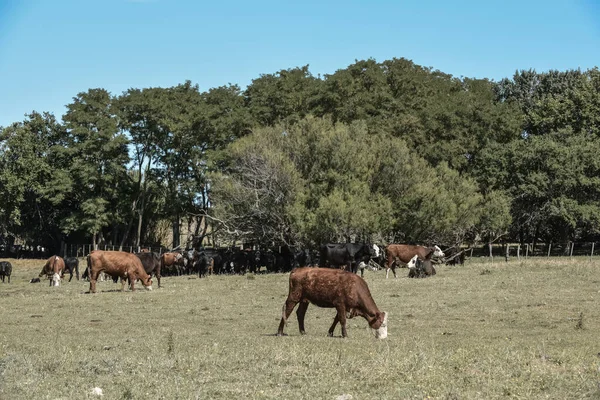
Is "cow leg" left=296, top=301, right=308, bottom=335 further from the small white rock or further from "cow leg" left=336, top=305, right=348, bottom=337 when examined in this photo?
the small white rock

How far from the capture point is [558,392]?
1072cm

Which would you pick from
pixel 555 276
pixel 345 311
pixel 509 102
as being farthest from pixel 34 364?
pixel 509 102

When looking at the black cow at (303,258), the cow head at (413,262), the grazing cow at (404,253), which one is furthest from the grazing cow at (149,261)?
the cow head at (413,262)

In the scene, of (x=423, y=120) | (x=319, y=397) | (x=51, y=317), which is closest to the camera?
(x=319, y=397)

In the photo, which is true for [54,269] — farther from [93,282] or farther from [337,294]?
[337,294]

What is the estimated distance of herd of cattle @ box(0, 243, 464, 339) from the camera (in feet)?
57.5

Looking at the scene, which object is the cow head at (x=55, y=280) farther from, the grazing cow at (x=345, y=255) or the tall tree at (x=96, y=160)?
the tall tree at (x=96, y=160)

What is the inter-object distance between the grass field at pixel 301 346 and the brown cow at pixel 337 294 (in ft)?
1.93

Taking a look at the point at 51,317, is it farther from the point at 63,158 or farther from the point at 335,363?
the point at 63,158

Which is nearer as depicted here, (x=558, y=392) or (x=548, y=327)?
(x=558, y=392)

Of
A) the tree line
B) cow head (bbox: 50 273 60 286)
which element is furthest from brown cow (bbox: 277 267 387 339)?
the tree line

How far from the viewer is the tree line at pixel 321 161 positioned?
47.9 m

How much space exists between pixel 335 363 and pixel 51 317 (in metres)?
12.6

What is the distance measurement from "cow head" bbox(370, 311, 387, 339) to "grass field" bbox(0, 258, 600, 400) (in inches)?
16.5
